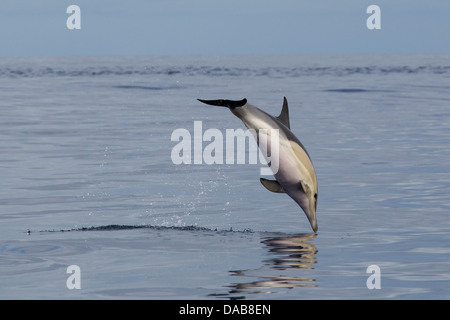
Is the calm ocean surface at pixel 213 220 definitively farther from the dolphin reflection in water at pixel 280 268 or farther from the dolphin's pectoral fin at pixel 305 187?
the dolphin's pectoral fin at pixel 305 187

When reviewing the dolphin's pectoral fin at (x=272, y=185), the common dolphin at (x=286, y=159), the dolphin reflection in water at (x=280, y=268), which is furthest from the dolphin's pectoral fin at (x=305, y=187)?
the dolphin reflection in water at (x=280, y=268)

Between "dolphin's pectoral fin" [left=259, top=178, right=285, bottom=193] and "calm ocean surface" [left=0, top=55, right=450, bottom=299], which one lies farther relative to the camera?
"dolphin's pectoral fin" [left=259, top=178, right=285, bottom=193]

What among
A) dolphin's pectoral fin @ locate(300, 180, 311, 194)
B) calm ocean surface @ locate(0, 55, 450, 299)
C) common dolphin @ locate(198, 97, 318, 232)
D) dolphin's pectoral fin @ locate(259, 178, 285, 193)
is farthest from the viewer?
dolphin's pectoral fin @ locate(259, 178, 285, 193)

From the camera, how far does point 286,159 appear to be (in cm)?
1259

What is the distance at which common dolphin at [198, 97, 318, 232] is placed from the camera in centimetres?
1241

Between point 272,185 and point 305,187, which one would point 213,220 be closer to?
point 272,185

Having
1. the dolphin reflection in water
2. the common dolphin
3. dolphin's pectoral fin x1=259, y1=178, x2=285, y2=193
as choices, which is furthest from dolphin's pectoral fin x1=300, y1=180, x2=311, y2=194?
the dolphin reflection in water

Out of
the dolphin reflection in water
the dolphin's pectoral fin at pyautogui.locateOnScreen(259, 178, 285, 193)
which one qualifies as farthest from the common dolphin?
the dolphin reflection in water

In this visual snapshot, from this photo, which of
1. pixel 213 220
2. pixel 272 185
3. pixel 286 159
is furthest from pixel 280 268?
pixel 213 220

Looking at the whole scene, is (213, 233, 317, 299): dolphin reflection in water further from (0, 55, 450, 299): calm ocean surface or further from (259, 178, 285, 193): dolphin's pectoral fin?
(259, 178, 285, 193): dolphin's pectoral fin

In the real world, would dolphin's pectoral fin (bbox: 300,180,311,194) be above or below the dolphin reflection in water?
above

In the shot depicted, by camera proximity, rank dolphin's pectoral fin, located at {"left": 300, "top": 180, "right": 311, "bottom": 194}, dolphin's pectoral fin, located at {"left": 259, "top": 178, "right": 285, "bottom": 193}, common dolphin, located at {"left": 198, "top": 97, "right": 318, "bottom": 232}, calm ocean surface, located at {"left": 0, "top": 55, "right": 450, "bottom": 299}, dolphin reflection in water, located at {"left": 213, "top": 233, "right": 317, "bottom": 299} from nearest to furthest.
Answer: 1. dolphin reflection in water, located at {"left": 213, "top": 233, "right": 317, "bottom": 299}
2. calm ocean surface, located at {"left": 0, "top": 55, "right": 450, "bottom": 299}
3. common dolphin, located at {"left": 198, "top": 97, "right": 318, "bottom": 232}
4. dolphin's pectoral fin, located at {"left": 300, "top": 180, "right": 311, "bottom": 194}
5. dolphin's pectoral fin, located at {"left": 259, "top": 178, "right": 285, "bottom": 193}

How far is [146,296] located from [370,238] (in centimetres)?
429

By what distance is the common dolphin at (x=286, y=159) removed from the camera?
40.7ft
